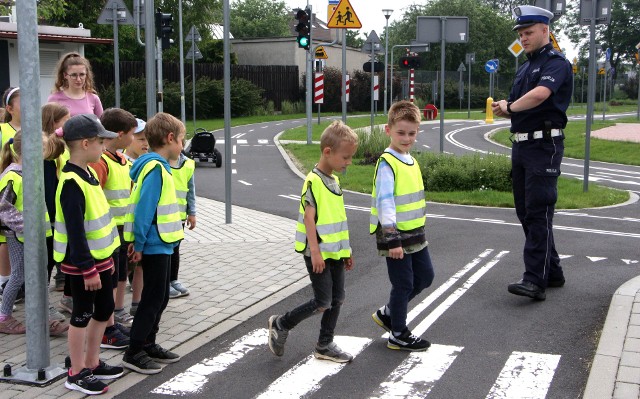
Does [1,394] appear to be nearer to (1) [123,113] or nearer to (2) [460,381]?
(1) [123,113]

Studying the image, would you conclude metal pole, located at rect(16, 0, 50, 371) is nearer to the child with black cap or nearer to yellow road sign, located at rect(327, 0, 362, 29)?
the child with black cap

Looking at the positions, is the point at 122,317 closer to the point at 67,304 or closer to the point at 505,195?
the point at 67,304

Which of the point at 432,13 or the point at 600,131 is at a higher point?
the point at 432,13

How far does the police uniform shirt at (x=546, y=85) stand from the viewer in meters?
7.19

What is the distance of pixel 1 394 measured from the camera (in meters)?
5.17

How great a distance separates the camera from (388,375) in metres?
5.55

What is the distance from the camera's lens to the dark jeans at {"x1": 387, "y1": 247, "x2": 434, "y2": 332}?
595cm

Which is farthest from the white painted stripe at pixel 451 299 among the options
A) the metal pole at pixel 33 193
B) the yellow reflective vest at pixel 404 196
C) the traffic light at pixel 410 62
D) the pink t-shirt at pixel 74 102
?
the traffic light at pixel 410 62

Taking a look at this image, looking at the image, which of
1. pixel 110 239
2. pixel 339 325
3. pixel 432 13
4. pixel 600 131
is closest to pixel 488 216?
pixel 339 325

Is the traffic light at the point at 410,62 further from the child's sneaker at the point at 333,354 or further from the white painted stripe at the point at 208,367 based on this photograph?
the child's sneaker at the point at 333,354

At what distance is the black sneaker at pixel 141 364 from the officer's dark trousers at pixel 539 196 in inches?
138

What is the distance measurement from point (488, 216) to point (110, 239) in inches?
337

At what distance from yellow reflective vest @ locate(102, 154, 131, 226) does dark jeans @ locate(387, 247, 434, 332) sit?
210 cm

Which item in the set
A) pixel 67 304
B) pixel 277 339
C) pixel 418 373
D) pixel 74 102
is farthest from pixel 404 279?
pixel 74 102
